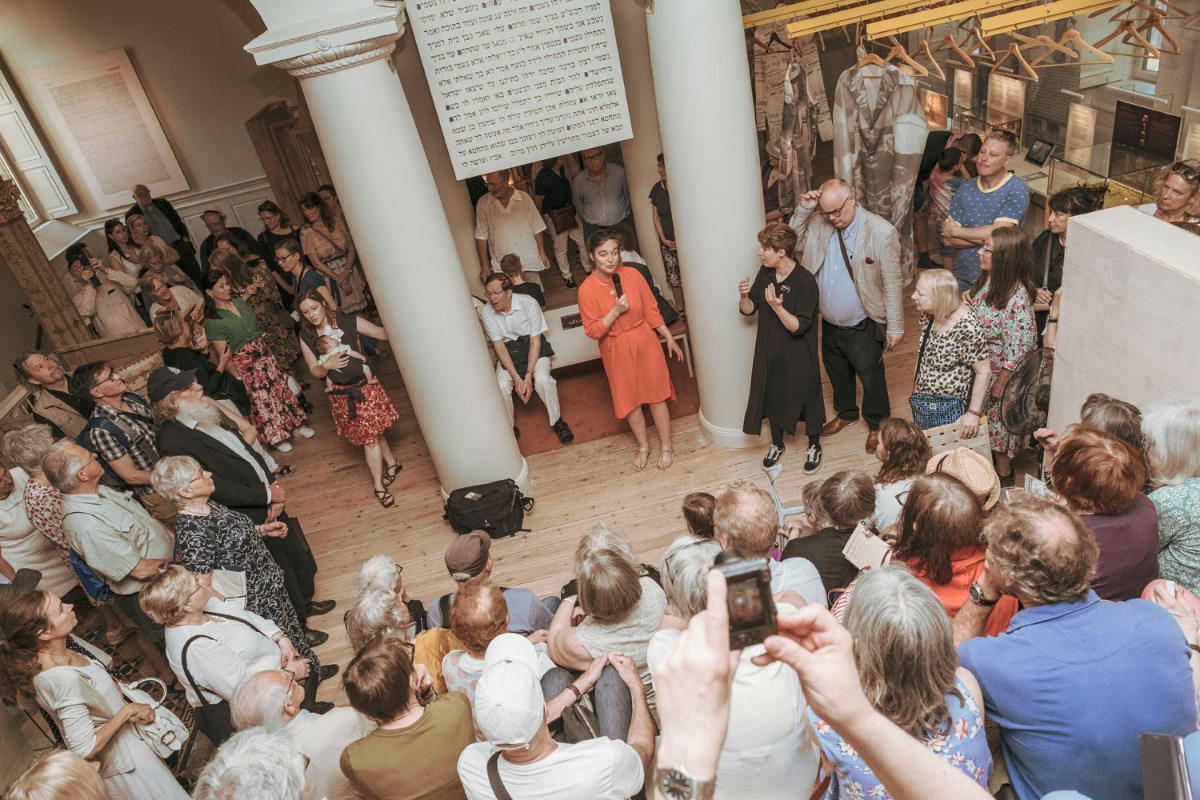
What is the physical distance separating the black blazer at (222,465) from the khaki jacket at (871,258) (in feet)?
10.6

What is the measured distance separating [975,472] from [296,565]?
11.6ft

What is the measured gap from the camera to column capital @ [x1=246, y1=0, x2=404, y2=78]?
3600 mm

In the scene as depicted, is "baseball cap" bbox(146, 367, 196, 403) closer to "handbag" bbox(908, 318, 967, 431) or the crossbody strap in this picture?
the crossbody strap

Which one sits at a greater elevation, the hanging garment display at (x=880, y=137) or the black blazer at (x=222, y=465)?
the hanging garment display at (x=880, y=137)

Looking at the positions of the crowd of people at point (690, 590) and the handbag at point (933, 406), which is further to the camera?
the handbag at point (933, 406)

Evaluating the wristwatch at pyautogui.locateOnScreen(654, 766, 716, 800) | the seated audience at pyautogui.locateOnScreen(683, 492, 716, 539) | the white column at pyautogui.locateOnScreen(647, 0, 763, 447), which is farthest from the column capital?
the wristwatch at pyautogui.locateOnScreen(654, 766, 716, 800)

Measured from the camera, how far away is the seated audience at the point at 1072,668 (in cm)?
170

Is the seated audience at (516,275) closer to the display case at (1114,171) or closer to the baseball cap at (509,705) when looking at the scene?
the display case at (1114,171)

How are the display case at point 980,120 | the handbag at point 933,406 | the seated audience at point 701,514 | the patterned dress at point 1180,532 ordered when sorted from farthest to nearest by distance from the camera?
the display case at point 980,120, the handbag at point 933,406, the seated audience at point 701,514, the patterned dress at point 1180,532

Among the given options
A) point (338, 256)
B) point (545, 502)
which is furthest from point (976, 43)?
point (338, 256)

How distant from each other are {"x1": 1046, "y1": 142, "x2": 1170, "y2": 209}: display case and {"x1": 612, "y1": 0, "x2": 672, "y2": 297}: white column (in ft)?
8.99

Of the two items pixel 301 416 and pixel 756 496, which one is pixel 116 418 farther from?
pixel 756 496

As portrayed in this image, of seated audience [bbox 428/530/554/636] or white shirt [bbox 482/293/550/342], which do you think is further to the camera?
white shirt [bbox 482/293/550/342]

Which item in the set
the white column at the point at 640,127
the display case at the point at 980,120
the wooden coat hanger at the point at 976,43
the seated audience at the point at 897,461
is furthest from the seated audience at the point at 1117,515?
the display case at the point at 980,120
